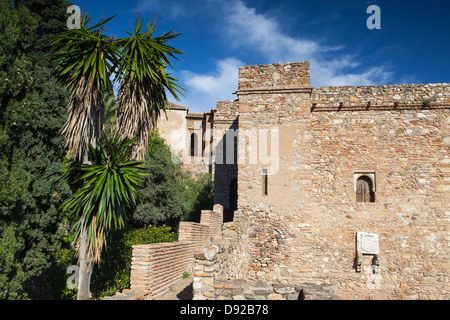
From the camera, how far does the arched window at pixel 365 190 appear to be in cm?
1127

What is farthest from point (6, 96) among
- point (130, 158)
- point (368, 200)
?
point (368, 200)

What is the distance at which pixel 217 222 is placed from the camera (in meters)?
12.8

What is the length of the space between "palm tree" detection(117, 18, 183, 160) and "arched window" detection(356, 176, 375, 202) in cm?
670

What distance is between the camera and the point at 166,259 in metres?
8.68

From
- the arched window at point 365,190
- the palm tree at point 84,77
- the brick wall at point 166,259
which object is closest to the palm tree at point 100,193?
the palm tree at point 84,77

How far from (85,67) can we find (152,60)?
6.23 feet

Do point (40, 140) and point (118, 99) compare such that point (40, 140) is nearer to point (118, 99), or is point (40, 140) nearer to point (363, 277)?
point (118, 99)

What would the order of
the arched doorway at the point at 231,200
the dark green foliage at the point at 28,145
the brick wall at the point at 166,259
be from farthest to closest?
the arched doorway at the point at 231,200 → the dark green foliage at the point at 28,145 → the brick wall at the point at 166,259

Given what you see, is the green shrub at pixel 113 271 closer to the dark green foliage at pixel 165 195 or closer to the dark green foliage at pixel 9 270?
the dark green foliage at pixel 9 270

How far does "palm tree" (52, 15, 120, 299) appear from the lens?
25.8 feet

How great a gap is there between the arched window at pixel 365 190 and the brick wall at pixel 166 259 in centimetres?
497

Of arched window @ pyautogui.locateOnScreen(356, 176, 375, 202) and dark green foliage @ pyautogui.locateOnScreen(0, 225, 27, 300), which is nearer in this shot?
dark green foliage @ pyautogui.locateOnScreen(0, 225, 27, 300)

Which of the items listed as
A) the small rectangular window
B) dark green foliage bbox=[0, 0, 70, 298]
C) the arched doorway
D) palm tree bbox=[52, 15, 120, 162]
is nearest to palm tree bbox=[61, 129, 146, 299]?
palm tree bbox=[52, 15, 120, 162]

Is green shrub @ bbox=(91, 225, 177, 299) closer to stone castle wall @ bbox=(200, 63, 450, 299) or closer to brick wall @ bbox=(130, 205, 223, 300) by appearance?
brick wall @ bbox=(130, 205, 223, 300)
